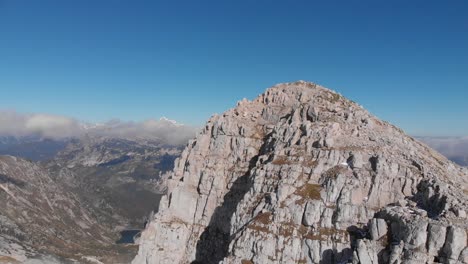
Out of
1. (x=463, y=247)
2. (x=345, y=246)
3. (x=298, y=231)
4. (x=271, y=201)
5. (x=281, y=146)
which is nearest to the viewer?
(x=463, y=247)

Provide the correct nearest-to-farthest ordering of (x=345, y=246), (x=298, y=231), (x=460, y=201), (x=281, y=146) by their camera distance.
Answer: (x=460, y=201) → (x=345, y=246) → (x=298, y=231) → (x=281, y=146)

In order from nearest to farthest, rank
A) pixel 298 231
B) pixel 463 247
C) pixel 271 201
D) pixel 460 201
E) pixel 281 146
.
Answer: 1. pixel 463 247
2. pixel 460 201
3. pixel 298 231
4. pixel 271 201
5. pixel 281 146

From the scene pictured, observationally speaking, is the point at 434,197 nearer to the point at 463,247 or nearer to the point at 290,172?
the point at 463,247

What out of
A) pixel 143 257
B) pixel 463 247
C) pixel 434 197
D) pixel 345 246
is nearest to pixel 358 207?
pixel 345 246

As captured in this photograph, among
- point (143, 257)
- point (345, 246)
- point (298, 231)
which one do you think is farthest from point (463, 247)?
point (143, 257)

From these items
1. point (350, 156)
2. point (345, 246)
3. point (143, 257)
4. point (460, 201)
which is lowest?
point (143, 257)

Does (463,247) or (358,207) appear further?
(358,207)

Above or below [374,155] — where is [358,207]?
below

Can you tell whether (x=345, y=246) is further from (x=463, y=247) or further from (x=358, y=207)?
(x=463, y=247)

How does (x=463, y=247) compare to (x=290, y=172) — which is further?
(x=290, y=172)
